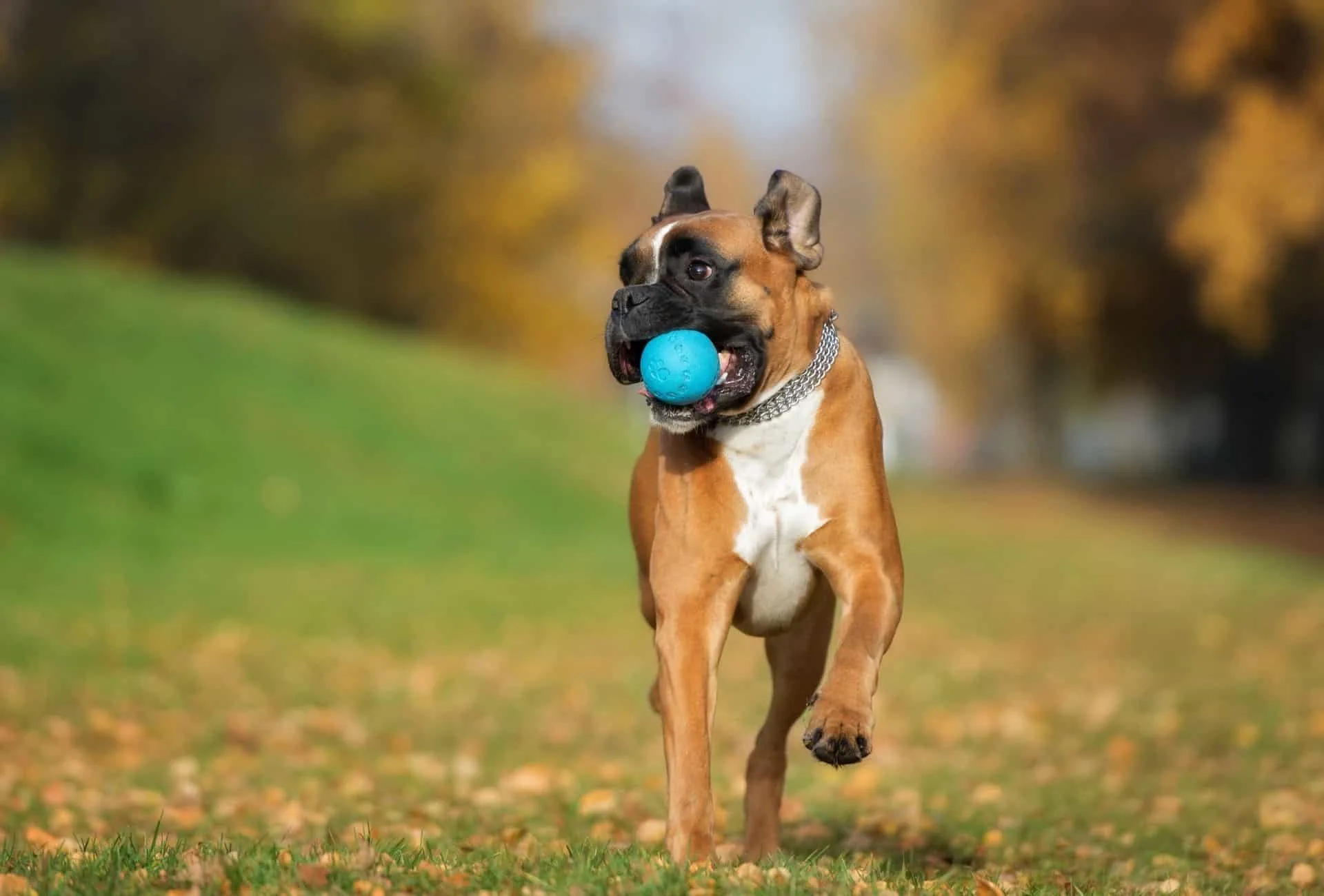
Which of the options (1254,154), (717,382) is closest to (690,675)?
(717,382)

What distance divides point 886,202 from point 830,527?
110 ft

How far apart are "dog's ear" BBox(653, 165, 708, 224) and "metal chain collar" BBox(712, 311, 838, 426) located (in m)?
0.92

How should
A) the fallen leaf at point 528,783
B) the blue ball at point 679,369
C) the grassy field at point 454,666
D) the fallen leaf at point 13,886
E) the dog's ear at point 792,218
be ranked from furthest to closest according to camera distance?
the fallen leaf at point 528,783 → the grassy field at point 454,666 → the dog's ear at point 792,218 → the blue ball at point 679,369 → the fallen leaf at point 13,886

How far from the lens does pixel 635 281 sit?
592 cm

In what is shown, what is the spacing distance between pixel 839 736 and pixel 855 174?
45660 mm

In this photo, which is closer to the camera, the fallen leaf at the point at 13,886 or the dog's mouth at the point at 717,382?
the fallen leaf at the point at 13,886

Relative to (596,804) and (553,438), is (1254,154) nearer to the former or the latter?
(553,438)

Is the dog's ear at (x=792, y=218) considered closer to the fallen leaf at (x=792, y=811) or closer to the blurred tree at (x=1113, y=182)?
the fallen leaf at (x=792, y=811)

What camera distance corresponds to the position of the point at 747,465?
5.79m

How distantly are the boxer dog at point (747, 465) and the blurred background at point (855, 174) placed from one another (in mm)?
17606

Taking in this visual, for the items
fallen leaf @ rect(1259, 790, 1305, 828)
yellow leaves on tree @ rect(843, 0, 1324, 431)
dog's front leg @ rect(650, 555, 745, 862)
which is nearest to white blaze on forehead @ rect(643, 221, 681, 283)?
dog's front leg @ rect(650, 555, 745, 862)

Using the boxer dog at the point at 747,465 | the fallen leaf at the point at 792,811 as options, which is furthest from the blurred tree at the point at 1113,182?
the boxer dog at the point at 747,465

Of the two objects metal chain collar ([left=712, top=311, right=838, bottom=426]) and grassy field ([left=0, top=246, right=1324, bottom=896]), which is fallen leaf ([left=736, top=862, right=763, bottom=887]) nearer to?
grassy field ([left=0, top=246, right=1324, bottom=896])

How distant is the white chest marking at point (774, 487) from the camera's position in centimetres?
574
